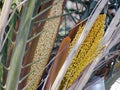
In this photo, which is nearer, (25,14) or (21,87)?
(25,14)

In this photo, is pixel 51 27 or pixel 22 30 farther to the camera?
pixel 51 27

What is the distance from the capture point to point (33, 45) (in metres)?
0.45

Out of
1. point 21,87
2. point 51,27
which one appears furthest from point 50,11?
point 21,87

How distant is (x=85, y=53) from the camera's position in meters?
0.45

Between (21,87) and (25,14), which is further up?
(25,14)

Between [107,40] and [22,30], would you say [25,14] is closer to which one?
[22,30]

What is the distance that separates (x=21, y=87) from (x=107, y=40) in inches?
6.2

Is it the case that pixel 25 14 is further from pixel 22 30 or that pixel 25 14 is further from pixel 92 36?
pixel 92 36

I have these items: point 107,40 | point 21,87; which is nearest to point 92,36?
point 107,40

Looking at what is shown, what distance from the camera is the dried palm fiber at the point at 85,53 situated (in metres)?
0.44

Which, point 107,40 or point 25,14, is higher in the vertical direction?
point 25,14

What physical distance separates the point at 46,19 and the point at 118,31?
11cm

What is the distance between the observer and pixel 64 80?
0.46m

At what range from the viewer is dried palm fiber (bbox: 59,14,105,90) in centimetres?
44
